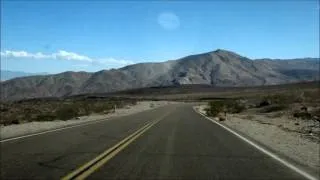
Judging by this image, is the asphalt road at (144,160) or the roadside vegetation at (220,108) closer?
the asphalt road at (144,160)

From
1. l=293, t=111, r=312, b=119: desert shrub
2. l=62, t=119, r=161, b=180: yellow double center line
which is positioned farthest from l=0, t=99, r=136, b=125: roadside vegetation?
l=62, t=119, r=161, b=180: yellow double center line

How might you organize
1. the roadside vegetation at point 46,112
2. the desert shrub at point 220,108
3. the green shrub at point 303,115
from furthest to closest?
the desert shrub at point 220,108, the roadside vegetation at point 46,112, the green shrub at point 303,115

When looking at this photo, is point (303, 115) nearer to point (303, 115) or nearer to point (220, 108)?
point (303, 115)

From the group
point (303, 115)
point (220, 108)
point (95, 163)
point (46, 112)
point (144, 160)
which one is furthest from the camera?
point (46, 112)

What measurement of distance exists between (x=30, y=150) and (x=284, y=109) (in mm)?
35892

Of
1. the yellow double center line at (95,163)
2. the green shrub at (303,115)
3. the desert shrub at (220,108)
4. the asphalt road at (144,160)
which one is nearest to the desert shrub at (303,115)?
the green shrub at (303,115)

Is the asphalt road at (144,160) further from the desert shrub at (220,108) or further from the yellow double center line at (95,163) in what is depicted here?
the desert shrub at (220,108)

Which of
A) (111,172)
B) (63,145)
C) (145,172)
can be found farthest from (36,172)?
(63,145)

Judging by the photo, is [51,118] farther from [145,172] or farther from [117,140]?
[145,172]

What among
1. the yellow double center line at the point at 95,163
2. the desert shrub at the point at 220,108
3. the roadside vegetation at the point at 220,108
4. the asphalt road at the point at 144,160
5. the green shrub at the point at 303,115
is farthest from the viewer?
the desert shrub at the point at 220,108

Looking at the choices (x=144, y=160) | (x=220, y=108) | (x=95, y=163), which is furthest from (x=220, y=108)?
(x=95, y=163)

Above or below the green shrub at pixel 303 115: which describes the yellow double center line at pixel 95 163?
above

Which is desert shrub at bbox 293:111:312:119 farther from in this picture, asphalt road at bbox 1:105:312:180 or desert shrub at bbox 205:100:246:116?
asphalt road at bbox 1:105:312:180

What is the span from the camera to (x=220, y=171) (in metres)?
11.1
